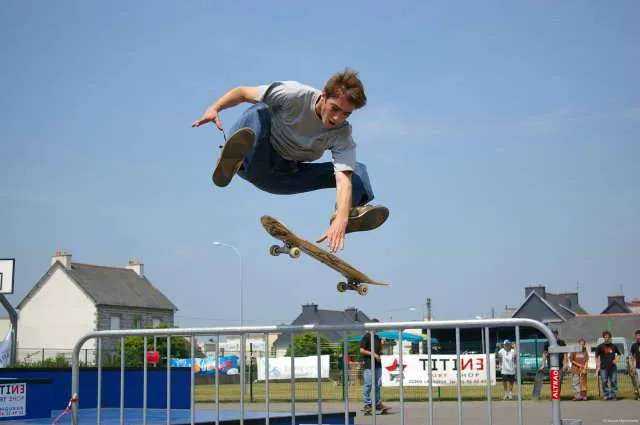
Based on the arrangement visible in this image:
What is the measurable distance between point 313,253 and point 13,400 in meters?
5.05

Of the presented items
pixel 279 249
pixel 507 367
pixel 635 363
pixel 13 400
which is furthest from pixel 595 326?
pixel 279 249

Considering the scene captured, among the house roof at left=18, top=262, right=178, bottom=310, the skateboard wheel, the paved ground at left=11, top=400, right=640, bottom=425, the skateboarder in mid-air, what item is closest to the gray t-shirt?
the skateboarder in mid-air

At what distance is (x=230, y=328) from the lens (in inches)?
219

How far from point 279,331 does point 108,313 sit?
5744cm

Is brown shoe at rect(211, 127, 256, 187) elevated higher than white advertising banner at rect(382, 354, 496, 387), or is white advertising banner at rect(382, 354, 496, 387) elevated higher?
brown shoe at rect(211, 127, 256, 187)

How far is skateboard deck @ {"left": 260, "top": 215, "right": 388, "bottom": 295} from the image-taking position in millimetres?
5680

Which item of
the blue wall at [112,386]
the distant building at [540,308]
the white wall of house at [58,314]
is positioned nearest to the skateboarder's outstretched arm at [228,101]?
the blue wall at [112,386]

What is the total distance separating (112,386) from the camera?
37.6ft

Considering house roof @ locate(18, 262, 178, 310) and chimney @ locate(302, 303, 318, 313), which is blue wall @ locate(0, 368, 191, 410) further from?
chimney @ locate(302, 303, 318, 313)

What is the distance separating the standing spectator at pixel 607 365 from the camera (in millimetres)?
16469

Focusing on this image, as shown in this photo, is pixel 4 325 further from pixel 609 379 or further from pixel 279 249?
pixel 279 249

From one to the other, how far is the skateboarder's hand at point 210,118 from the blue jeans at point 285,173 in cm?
24

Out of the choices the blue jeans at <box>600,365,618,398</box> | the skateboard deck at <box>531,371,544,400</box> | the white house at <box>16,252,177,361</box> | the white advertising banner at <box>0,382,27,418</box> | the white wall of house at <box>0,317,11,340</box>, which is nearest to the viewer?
the skateboard deck at <box>531,371,544,400</box>

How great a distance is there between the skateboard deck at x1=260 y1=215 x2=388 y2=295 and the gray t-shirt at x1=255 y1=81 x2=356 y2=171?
0.61 metres
